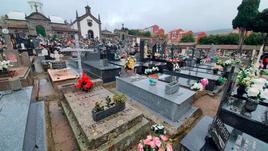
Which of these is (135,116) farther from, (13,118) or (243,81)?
(243,81)

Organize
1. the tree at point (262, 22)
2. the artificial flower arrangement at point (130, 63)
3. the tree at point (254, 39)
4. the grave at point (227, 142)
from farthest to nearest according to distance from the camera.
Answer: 1. the tree at point (254, 39)
2. the tree at point (262, 22)
3. the artificial flower arrangement at point (130, 63)
4. the grave at point (227, 142)

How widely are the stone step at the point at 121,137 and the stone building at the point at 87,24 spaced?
41.4 metres

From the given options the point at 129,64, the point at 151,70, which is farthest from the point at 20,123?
the point at 151,70

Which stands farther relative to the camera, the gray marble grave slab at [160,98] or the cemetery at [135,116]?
the gray marble grave slab at [160,98]

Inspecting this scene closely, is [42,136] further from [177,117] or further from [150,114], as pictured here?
[177,117]

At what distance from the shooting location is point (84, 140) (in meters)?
3.06

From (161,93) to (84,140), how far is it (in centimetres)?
285

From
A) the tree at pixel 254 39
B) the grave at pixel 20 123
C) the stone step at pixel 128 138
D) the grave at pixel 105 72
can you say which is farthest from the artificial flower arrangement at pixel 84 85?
the tree at pixel 254 39

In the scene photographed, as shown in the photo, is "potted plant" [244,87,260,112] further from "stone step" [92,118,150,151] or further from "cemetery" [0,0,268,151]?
"stone step" [92,118,150,151]

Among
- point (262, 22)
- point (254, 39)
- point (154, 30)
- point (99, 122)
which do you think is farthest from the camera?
point (154, 30)

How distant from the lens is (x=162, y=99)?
432 cm

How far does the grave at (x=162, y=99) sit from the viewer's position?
13.4ft

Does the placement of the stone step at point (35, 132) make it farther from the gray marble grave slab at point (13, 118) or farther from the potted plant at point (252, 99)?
the potted plant at point (252, 99)

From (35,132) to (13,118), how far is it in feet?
1.96
